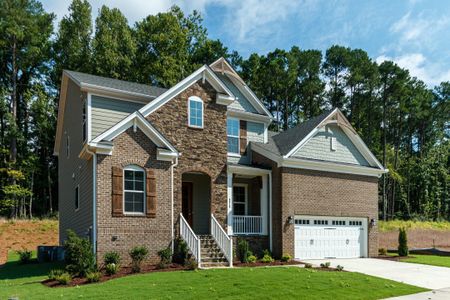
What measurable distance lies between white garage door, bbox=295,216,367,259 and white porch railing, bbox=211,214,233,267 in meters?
4.25

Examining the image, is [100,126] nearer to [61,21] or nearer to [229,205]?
[229,205]

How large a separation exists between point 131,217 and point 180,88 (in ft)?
18.3

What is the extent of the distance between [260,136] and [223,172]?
434 cm

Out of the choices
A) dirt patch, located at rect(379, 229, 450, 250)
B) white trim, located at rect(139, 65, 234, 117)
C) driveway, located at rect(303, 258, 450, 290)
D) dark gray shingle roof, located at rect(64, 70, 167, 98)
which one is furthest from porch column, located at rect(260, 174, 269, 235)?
dirt patch, located at rect(379, 229, 450, 250)

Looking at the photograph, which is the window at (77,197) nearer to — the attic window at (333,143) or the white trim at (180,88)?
the white trim at (180,88)

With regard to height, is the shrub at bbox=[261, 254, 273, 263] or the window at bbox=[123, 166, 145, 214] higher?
the window at bbox=[123, 166, 145, 214]

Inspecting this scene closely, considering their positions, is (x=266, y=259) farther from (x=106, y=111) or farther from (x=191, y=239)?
(x=106, y=111)

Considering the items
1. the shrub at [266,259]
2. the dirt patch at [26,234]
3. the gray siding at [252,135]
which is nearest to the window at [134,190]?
the shrub at [266,259]

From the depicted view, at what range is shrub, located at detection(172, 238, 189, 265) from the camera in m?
16.3

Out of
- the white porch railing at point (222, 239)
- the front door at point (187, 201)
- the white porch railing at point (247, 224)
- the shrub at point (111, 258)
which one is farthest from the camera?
the front door at point (187, 201)

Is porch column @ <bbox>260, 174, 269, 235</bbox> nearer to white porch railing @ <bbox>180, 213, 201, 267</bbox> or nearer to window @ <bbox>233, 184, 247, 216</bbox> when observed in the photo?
window @ <bbox>233, 184, 247, 216</bbox>

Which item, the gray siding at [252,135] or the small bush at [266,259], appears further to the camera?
the gray siding at [252,135]

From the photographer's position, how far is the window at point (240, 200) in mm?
21328

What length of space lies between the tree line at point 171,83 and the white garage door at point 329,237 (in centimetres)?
2282
